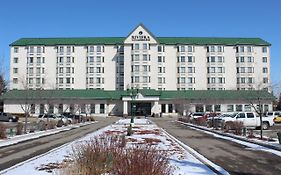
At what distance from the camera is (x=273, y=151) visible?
670 inches

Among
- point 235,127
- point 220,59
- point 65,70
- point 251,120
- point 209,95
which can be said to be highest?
point 220,59

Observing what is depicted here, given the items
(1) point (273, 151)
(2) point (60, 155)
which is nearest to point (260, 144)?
(1) point (273, 151)

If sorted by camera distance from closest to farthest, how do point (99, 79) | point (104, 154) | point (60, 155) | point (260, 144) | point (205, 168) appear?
1. point (104, 154)
2. point (205, 168)
3. point (60, 155)
4. point (260, 144)
5. point (99, 79)

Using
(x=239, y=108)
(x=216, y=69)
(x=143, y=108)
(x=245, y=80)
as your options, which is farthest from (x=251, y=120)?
(x=245, y=80)

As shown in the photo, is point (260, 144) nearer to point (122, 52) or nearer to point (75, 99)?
point (75, 99)

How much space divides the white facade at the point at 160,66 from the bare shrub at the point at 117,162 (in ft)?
277

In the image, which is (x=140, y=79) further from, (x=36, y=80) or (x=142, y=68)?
(x=36, y=80)

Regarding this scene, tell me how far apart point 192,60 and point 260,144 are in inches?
2999

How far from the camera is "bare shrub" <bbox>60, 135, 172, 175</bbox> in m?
6.51

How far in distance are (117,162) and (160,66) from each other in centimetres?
8732

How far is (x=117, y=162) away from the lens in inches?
286

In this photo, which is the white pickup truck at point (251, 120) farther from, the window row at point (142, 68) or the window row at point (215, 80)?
the window row at point (215, 80)

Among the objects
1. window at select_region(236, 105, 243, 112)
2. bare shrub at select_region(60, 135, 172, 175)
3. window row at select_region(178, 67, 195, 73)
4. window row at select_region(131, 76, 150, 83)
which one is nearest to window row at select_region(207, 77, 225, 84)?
window row at select_region(178, 67, 195, 73)

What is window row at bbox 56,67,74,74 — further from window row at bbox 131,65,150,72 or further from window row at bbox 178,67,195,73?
window row at bbox 178,67,195,73
